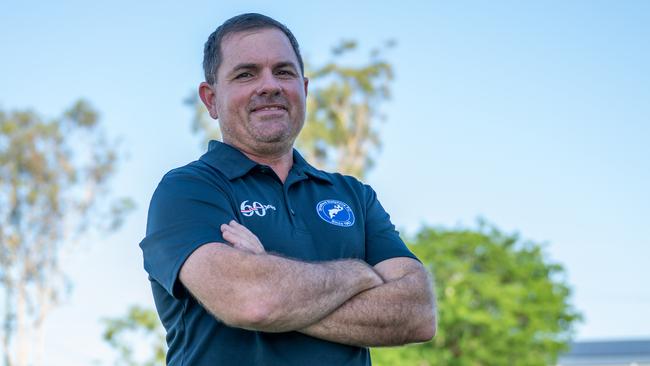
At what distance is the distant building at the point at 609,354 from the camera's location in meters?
60.8

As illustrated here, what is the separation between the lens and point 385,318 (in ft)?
12.6

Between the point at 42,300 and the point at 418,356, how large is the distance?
14784 millimetres

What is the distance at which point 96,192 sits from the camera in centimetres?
3972

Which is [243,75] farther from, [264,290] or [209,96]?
[264,290]

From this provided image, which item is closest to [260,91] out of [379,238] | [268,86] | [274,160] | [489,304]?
[268,86]

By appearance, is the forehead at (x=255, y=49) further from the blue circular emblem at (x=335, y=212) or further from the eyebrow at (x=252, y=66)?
the blue circular emblem at (x=335, y=212)

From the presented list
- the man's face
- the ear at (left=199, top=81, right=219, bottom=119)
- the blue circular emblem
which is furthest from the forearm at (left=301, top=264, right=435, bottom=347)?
the ear at (left=199, top=81, right=219, bottom=119)

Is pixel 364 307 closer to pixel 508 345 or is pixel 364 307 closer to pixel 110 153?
pixel 508 345

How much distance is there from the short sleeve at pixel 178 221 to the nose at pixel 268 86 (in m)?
0.46

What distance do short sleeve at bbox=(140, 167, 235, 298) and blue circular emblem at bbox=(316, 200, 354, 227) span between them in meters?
0.41

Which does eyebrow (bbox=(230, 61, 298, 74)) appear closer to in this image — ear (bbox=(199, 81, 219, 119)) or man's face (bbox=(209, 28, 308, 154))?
man's face (bbox=(209, 28, 308, 154))

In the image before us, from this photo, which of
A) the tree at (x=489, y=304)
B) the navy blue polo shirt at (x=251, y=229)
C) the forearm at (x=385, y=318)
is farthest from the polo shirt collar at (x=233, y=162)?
the tree at (x=489, y=304)

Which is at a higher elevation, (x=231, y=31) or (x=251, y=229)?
(x=231, y=31)

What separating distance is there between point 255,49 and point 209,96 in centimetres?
40
